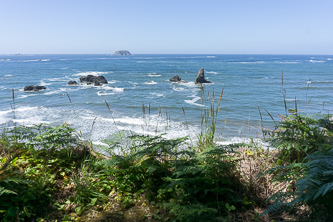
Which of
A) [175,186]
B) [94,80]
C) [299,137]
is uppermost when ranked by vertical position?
[299,137]

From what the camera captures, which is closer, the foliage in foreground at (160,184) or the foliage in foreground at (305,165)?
the foliage in foreground at (305,165)

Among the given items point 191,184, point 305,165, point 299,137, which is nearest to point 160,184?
point 191,184

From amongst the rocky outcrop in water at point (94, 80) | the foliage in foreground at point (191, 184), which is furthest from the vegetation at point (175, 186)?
the rocky outcrop in water at point (94, 80)

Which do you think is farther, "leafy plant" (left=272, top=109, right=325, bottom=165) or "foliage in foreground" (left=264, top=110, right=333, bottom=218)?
"leafy plant" (left=272, top=109, right=325, bottom=165)

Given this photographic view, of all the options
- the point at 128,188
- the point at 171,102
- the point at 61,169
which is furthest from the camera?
the point at 171,102

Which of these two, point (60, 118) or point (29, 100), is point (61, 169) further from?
point (29, 100)

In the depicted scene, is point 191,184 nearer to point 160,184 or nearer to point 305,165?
point 160,184

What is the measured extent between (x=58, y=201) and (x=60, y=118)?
1321 centimetres

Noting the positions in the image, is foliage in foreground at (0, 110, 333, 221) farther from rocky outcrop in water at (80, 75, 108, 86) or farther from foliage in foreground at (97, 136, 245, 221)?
rocky outcrop in water at (80, 75, 108, 86)

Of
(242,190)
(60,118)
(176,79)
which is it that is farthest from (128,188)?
(176,79)

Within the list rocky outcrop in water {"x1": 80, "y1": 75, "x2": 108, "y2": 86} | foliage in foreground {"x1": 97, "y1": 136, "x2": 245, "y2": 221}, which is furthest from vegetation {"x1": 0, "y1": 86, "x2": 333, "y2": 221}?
rocky outcrop in water {"x1": 80, "y1": 75, "x2": 108, "y2": 86}

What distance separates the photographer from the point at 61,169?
3377 millimetres

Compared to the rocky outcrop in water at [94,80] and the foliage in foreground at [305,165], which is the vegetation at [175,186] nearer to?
the foliage in foreground at [305,165]

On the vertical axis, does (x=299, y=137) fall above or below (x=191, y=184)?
above
